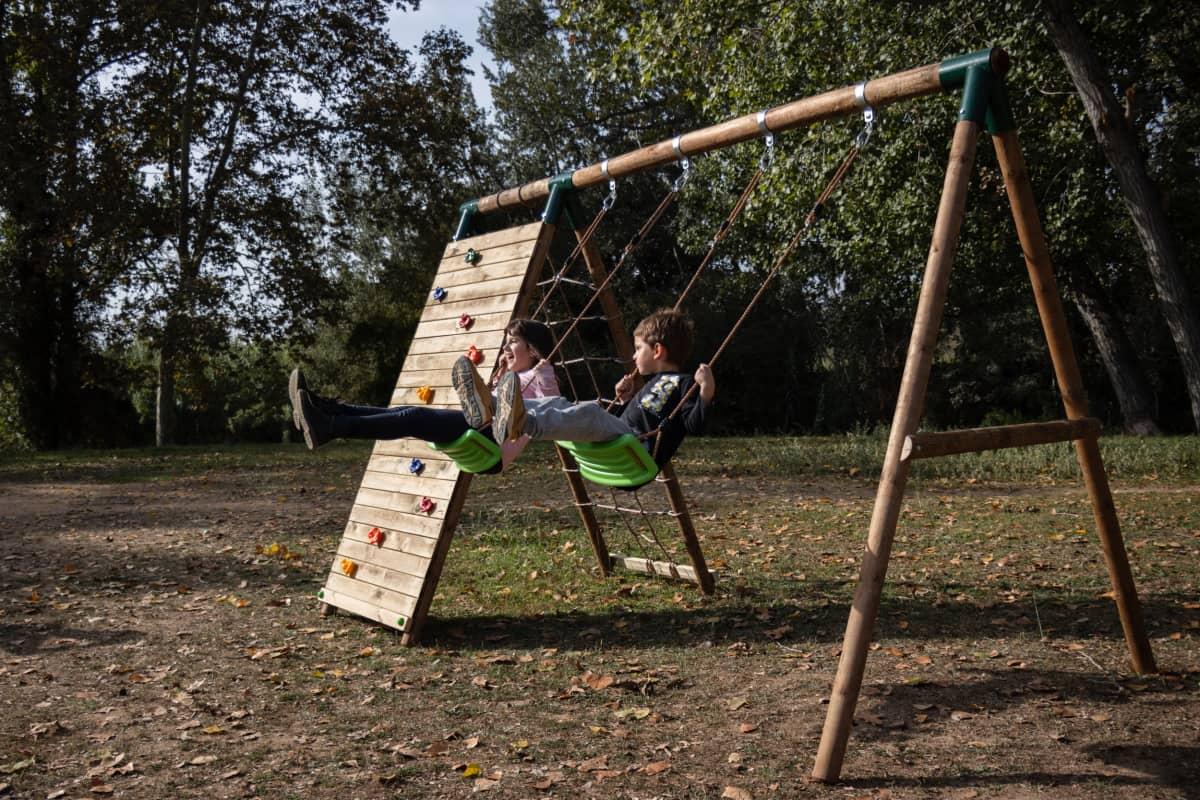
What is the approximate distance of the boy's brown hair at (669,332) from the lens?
5.35m

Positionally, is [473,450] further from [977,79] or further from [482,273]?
[977,79]

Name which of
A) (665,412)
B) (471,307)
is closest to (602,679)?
(665,412)

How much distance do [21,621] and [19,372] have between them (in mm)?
18637

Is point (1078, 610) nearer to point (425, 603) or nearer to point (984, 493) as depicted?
point (425, 603)

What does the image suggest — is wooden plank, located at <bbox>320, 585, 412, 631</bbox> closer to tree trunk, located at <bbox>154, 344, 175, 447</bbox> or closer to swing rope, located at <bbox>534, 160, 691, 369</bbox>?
swing rope, located at <bbox>534, 160, 691, 369</bbox>

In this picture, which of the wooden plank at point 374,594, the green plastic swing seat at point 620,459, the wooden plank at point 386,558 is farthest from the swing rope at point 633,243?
the wooden plank at point 374,594

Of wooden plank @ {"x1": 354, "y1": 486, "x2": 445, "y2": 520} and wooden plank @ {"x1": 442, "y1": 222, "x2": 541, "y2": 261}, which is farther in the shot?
wooden plank @ {"x1": 442, "y1": 222, "x2": 541, "y2": 261}

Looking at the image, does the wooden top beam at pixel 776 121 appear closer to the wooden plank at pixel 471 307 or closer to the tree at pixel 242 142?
the wooden plank at pixel 471 307

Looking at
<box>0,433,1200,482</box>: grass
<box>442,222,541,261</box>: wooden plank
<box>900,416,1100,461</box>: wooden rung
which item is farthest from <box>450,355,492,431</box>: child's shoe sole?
<box>0,433,1200,482</box>: grass

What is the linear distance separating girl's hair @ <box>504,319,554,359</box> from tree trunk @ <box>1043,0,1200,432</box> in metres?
9.16

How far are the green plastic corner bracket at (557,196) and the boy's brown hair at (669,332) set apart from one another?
3.14ft

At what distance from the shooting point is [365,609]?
5.58 metres

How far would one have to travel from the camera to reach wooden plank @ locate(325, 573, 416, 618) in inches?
209

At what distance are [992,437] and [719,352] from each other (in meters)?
1.33
